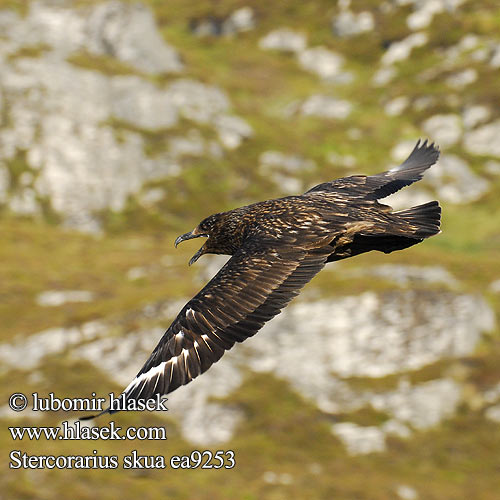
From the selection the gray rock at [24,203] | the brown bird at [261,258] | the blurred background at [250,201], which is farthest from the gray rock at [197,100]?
the brown bird at [261,258]

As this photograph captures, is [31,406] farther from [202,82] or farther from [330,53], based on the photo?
[330,53]

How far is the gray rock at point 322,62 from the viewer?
116625mm

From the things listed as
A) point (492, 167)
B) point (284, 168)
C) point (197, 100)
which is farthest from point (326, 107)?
point (492, 167)

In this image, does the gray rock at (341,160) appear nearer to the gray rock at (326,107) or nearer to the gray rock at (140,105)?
the gray rock at (326,107)

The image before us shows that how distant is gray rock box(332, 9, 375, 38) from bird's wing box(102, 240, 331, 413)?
375 ft

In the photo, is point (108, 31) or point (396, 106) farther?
point (108, 31)

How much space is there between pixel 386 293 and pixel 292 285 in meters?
43.4

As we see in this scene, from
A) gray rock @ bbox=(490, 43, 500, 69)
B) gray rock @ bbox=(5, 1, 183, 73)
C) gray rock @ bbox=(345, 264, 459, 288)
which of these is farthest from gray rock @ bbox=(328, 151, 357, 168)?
gray rock @ bbox=(345, 264, 459, 288)

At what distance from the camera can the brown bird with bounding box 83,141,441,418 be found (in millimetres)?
11531

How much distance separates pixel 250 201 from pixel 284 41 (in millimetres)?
50155

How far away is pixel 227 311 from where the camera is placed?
11.9 metres

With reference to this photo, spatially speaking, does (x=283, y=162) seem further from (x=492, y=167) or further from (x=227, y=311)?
(x=227, y=311)

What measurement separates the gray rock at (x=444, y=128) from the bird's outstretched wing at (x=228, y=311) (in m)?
87.6

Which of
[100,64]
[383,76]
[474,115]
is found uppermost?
[383,76]
